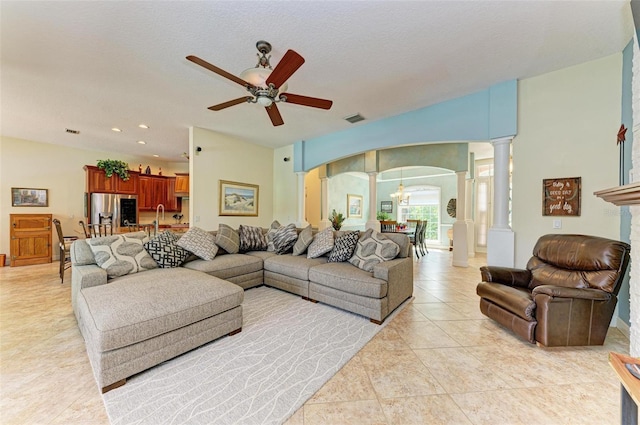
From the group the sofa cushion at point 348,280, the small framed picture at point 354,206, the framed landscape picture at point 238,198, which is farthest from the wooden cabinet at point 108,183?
the small framed picture at point 354,206

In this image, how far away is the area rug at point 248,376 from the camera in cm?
145

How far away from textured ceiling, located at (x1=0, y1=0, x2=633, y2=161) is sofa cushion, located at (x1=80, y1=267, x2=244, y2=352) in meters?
2.30

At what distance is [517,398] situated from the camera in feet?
5.18

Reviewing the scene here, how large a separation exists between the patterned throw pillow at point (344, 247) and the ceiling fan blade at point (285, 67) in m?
2.13

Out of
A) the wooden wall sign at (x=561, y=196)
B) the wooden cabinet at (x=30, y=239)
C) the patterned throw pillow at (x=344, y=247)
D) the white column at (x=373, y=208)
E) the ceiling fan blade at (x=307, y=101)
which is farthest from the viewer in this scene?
the white column at (x=373, y=208)

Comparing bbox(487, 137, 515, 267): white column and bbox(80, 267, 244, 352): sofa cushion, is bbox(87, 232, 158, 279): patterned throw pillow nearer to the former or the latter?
bbox(80, 267, 244, 352): sofa cushion

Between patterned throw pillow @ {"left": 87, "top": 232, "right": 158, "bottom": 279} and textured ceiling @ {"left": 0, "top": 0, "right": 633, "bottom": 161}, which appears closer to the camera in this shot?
textured ceiling @ {"left": 0, "top": 0, "right": 633, "bottom": 161}

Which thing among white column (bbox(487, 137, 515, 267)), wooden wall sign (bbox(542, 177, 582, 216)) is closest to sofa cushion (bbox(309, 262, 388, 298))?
white column (bbox(487, 137, 515, 267))

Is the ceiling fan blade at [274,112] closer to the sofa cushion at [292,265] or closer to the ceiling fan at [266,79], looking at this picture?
the ceiling fan at [266,79]

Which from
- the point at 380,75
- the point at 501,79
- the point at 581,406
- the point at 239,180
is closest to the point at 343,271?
the point at 581,406

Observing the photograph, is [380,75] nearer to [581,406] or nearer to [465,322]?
[465,322]

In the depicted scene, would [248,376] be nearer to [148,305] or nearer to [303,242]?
[148,305]

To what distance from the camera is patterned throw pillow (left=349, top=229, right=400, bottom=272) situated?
307 centimetres

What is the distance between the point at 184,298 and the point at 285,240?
86.1 inches
